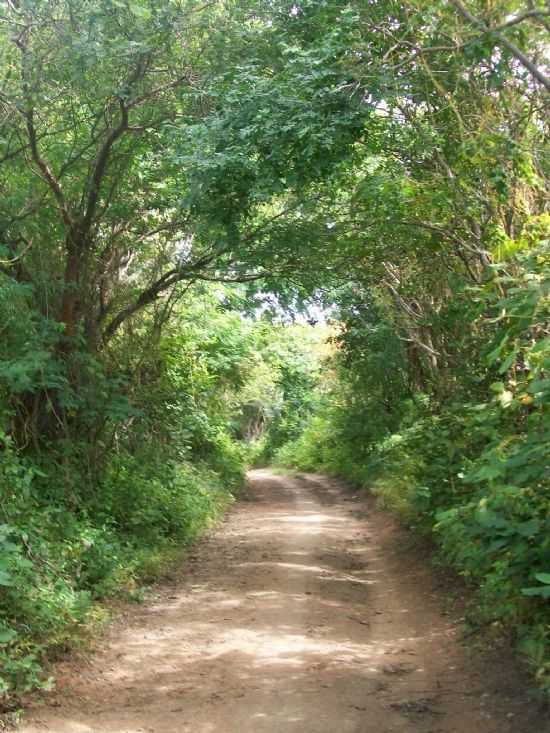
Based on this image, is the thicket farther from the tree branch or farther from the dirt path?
the dirt path

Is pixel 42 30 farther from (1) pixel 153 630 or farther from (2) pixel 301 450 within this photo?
(2) pixel 301 450

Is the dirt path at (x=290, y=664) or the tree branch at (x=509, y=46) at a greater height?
the tree branch at (x=509, y=46)

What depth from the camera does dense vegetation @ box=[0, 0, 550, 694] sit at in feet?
23.3

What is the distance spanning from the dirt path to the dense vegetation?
58 cm

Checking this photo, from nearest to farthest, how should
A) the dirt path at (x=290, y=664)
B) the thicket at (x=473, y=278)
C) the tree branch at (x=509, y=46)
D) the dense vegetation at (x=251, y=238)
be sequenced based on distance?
the thicket at (x=473, y=278) → the dirt path at (x=290, y=664) → the tree branch at (x=509, y=46) → the dense vegetation at (x=251, y=238)

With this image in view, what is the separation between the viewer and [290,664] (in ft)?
25.1

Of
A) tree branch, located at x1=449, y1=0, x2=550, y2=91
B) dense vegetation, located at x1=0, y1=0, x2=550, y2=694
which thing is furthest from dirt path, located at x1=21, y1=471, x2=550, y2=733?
tree branch, located at x1=449, y1=0, x2=550, y2=91

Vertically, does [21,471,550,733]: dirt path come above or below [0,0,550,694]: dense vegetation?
below

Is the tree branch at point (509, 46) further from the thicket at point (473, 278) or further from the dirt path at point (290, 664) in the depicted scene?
the dirt path at point (290, 664)

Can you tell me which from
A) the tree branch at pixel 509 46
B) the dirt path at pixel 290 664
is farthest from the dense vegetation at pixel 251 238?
the dirt path at pixel 290 664

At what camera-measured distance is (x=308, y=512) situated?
2095 centimetres

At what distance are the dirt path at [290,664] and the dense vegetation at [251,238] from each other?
0.58 metres

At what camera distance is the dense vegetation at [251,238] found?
7.10 metres

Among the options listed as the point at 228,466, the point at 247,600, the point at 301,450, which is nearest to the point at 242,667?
the point at 247,600
